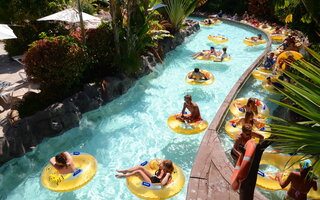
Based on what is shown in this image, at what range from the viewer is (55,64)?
7434mm

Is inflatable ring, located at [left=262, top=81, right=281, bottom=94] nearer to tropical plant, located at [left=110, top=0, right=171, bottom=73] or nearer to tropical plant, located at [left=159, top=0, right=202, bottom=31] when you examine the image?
tropical plant, located at [left=110, top=0, right=171, bottom=73]

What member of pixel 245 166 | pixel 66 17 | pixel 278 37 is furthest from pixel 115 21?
pixel 278 37

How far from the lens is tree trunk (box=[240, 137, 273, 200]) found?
9.57 feet

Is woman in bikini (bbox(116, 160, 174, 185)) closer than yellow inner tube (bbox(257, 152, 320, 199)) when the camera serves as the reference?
No

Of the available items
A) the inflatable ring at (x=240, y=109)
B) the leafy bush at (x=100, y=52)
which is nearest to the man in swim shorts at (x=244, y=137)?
the inflatable ring at (x=240, y=109)

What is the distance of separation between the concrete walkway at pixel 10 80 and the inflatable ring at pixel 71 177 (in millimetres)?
2305

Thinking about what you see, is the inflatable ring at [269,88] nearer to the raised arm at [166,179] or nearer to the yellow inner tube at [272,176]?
the yellow inner tube at [272,176]

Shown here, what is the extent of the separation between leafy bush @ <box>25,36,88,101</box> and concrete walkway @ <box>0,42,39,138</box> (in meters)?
1.31

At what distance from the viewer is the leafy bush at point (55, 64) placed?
7.30 meters

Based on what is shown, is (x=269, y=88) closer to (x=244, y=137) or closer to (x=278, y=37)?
(x=244, y=137)

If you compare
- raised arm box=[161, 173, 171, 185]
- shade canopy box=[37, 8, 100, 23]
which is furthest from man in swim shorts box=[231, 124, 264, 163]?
shade canopy box=[37, 8, 100, 23]

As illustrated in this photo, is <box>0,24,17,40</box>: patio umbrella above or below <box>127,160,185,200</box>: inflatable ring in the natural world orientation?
above

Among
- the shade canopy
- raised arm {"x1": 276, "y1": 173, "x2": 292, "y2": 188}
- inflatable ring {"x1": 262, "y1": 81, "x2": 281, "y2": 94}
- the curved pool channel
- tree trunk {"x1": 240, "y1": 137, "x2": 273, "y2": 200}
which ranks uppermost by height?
the shade canopy

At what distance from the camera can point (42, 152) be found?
7.16 meters
